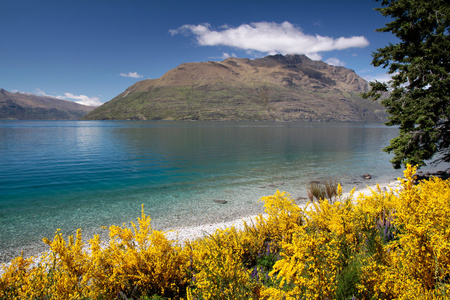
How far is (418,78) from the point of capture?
49.1ft

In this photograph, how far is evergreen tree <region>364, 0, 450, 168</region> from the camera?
13.9 m

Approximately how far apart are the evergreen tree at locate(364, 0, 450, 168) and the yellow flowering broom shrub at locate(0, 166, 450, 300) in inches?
439

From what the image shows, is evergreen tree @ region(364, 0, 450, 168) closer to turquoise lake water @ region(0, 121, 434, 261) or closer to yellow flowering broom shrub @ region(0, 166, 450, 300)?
turquoise lake water @ region(0, 121, 434, 261)

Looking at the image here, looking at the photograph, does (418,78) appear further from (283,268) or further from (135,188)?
(135,188)

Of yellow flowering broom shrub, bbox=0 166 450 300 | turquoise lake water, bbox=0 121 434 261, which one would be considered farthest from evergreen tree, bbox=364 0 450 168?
yellow flowering broom shrub, bbox=0 166 450 300

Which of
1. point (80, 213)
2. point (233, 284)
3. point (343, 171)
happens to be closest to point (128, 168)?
point (80, 213)

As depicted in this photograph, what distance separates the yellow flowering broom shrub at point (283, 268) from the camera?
314 cm

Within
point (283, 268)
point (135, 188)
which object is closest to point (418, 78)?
point (283, 268)

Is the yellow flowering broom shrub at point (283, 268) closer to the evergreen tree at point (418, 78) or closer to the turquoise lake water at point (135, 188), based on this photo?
the turquoise lake water at point (135, 188)

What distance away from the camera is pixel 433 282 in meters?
3.14

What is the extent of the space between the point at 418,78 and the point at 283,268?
57.3 ft

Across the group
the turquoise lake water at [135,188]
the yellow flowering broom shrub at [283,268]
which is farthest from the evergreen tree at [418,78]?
the yellow flowering broom shrub at [283,268]

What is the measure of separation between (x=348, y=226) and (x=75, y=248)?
20.1 ft

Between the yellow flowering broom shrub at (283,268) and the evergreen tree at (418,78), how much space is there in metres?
11.2
